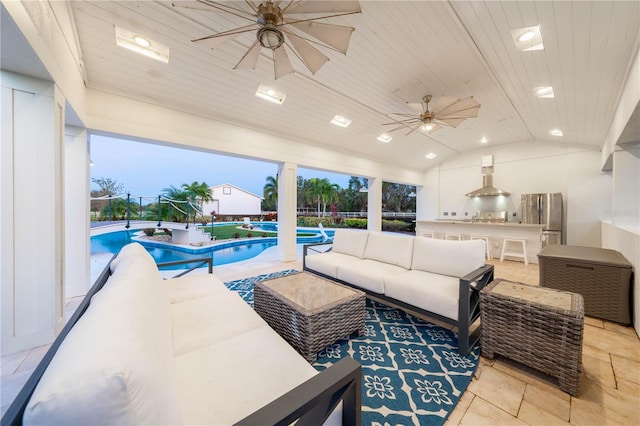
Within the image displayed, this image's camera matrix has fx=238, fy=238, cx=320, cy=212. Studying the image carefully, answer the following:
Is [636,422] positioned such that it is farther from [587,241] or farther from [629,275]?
[587,241]

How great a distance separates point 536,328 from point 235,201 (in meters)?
16.3

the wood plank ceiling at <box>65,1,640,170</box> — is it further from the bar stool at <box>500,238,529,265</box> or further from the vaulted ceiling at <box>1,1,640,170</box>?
the bar stool at <box>500,238,529,265</box>

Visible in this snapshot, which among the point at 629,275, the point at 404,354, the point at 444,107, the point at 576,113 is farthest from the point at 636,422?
the point at 576,113

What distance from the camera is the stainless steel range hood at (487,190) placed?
282 inches

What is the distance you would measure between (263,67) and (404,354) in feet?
12.3

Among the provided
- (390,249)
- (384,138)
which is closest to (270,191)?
(384,138)

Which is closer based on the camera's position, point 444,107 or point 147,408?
point 147,408

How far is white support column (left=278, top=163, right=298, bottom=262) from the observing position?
17.1 ft

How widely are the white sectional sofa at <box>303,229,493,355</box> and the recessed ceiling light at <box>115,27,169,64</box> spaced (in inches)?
129

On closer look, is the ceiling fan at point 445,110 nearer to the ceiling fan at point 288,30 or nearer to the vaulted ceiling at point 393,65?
the vaulted ceiling at point 393,65

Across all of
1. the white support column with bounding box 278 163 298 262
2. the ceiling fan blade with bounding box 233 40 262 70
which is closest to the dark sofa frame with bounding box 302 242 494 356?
the ceiling fan blade with bounding box 233 40 262 70

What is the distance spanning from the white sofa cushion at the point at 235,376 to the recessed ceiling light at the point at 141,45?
11.1ft

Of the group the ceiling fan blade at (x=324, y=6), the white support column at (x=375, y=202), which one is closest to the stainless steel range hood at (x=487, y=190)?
the white support column at (x=375, y=202)

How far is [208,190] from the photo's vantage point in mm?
13656
